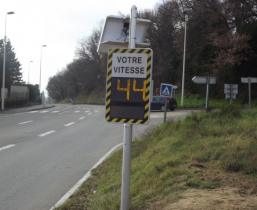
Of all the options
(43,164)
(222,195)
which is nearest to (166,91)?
(43,164)

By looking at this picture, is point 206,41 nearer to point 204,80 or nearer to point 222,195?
point 204,80

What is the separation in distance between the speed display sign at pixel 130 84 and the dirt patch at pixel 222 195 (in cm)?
120

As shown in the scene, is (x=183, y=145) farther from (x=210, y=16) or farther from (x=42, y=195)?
(x=210, y=16)

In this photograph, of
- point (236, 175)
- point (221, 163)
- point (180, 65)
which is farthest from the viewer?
point (180, 65)

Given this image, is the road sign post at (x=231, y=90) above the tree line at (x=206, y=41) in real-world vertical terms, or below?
below

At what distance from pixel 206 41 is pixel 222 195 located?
114ft

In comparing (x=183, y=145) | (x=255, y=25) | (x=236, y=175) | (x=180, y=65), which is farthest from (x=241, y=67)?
(x=236, y=175)

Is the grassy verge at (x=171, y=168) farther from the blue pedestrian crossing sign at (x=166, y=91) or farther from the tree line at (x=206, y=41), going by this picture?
the tree line at (x=206, y=41)

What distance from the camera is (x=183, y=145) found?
865 centimetres

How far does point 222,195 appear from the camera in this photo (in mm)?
4715

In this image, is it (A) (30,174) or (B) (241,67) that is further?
(B) (241,67)

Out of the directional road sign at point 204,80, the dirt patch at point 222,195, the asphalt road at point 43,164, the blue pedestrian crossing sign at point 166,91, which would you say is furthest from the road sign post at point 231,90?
the dirt patch at point 222,195

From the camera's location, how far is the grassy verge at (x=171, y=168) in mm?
5320

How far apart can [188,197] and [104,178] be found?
330 centimetres
